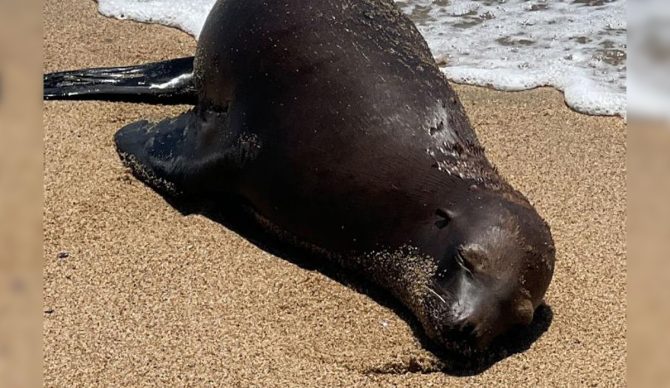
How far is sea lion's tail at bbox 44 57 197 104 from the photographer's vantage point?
5.53 metres

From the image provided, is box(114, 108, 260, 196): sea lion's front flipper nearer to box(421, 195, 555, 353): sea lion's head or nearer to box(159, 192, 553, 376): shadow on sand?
box(159, 192, 553, 376): shadow on sand

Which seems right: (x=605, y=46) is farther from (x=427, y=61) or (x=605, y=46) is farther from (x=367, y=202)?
(x=367, y=202)

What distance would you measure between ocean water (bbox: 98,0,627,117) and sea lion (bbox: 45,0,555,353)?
2.19 meters

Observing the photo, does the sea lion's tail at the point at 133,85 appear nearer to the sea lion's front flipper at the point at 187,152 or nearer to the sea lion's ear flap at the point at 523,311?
the sea lion's front flipper at the point at 187,152

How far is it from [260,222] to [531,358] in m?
1.46

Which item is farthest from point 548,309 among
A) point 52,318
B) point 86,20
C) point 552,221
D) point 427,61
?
point 86,20

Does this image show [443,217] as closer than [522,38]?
Yes

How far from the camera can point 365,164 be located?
3.80 metres

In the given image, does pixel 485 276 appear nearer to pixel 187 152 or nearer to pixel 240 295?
pixel 240 295

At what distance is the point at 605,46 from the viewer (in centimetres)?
708

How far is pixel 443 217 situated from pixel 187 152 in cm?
157

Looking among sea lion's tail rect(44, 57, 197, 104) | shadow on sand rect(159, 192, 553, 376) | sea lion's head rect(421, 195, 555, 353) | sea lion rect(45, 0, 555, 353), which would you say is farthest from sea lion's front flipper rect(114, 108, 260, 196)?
sea lion's head rect(421, 195, 555, 353)

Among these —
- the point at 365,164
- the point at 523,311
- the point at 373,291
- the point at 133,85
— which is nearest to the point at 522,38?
the point at 133,85

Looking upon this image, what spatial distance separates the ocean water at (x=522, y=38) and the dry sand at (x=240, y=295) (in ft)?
3.42
